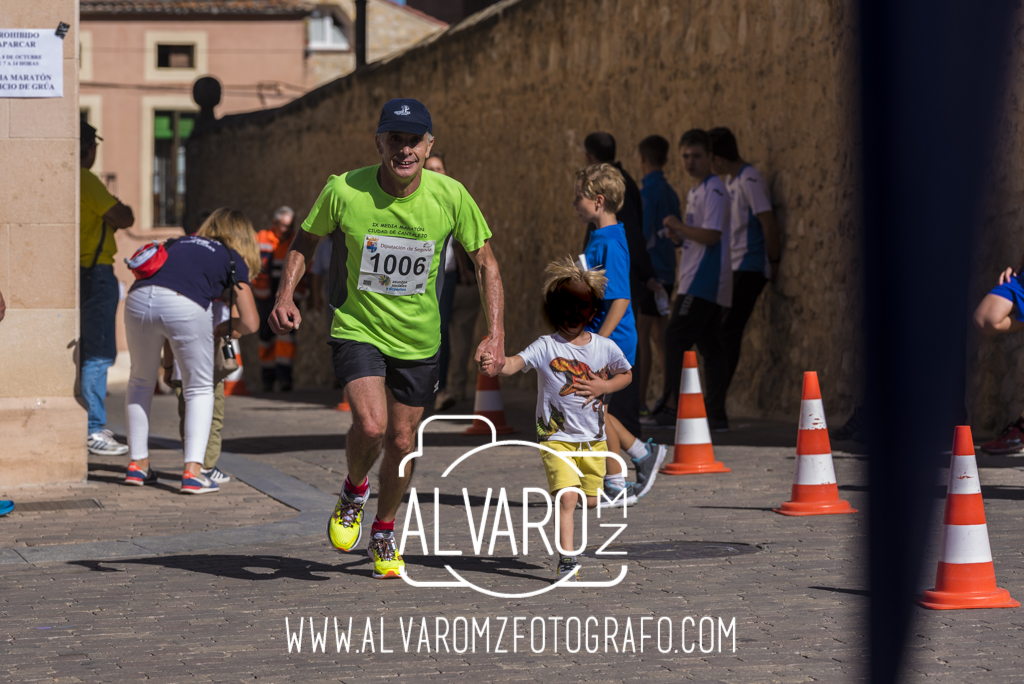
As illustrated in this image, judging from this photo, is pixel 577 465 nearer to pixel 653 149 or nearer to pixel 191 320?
pixel 191 320

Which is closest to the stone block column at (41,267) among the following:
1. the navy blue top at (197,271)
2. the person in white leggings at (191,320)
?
the person in white leggings at (191,320)

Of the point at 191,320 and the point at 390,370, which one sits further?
the point at 191,320

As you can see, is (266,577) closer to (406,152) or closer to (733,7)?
(406,152)

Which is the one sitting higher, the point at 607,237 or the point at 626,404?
the point at 607,237

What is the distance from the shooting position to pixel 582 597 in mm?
4660

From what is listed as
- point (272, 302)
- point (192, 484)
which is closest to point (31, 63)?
point (192, 484)

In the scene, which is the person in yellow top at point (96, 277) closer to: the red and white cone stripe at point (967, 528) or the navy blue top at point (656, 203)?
the navy blue top at point (656, 203)

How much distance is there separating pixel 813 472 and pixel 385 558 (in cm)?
221

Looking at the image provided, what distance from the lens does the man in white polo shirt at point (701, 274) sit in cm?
952

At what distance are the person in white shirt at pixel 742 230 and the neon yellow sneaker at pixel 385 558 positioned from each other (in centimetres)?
530

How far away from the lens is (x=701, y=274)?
952cm

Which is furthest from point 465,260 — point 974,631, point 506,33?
point 974,631

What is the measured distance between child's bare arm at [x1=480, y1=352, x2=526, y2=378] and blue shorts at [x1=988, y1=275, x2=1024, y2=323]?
2932 mm

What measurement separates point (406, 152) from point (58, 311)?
3.48 m
